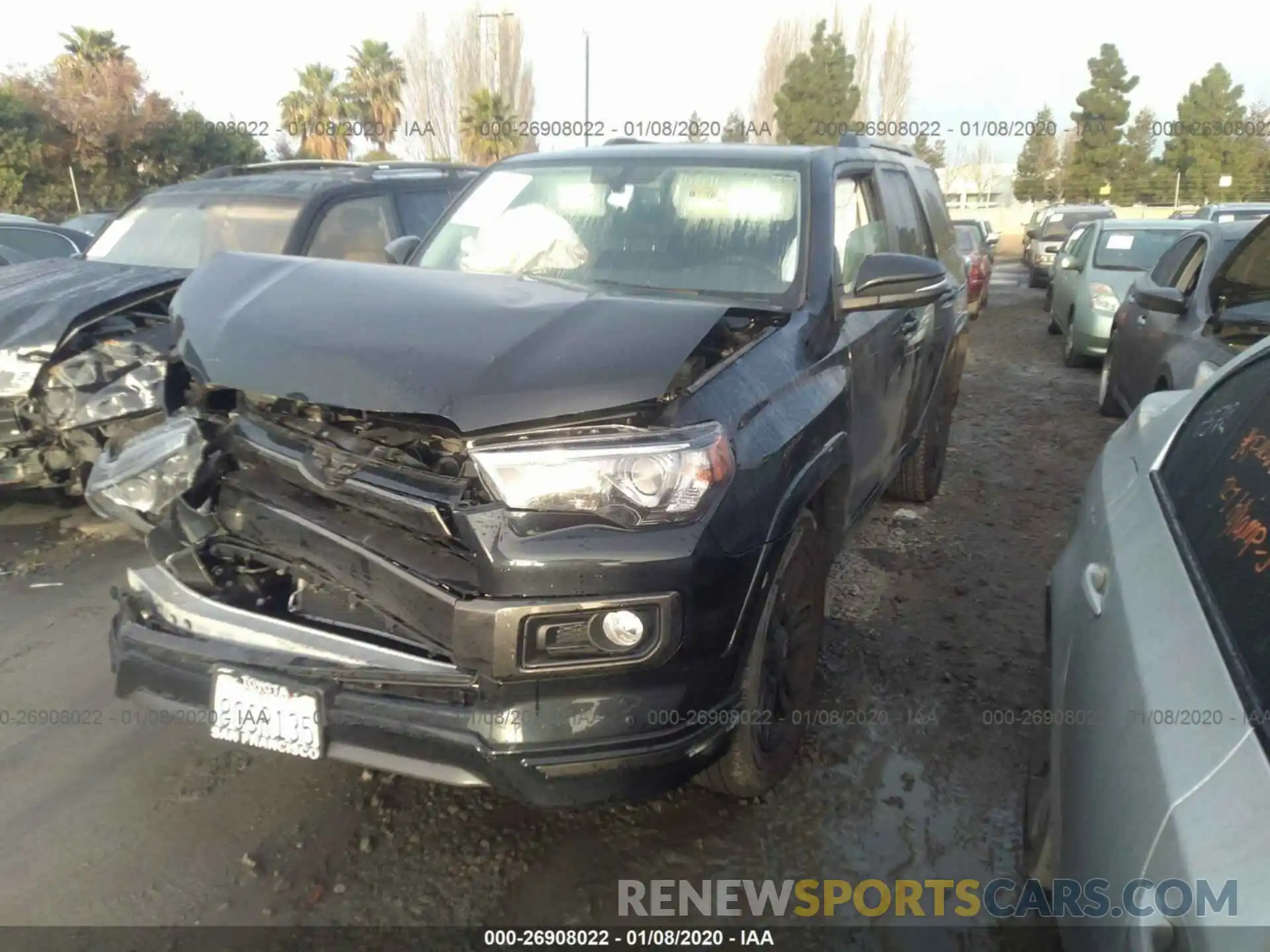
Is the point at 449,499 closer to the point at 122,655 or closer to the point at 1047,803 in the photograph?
the point at 122,655

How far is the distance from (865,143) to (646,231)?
1477 millimetres

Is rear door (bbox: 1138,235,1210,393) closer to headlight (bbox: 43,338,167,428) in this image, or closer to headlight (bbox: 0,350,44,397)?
headlight (bbox: 43,338,167,428)

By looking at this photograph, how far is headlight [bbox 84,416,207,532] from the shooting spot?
9.51 feet

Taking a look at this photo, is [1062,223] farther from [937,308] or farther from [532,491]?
[532,491]

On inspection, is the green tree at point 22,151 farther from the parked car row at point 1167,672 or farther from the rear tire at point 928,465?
the parked car row at point 1167,672

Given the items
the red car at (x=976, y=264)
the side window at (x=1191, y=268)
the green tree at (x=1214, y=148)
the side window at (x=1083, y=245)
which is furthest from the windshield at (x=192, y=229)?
the green tree at (x=1214, y=148)

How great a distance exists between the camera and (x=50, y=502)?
5.50m

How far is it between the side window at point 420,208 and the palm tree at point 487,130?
2144cm

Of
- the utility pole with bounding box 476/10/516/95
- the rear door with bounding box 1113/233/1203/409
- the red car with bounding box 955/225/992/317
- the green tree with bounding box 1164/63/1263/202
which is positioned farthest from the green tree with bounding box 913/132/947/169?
the rear door with bounding box 1113/233/1203/409

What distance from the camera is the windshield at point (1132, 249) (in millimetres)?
10656

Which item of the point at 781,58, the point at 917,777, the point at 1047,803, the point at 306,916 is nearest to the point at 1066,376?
the point at 917,777

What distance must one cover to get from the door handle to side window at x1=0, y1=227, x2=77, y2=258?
862 centimetres

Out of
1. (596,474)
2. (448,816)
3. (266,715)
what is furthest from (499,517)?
(448,816)

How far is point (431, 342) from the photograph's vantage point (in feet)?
7.99
